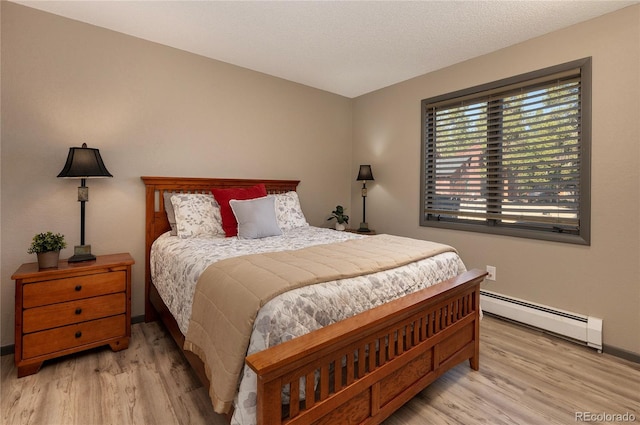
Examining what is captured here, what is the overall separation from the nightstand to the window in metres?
3.01

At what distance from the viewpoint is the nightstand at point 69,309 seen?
190 centimetres

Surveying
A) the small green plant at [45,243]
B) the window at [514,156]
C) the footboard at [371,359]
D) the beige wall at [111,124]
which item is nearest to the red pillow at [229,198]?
the beige wall at [111,124]

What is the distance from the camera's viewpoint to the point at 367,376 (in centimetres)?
134

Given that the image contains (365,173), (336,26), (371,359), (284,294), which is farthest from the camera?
(365,173)

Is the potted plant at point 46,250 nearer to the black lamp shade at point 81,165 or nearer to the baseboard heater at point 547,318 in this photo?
the black lamp shade at point 81,165

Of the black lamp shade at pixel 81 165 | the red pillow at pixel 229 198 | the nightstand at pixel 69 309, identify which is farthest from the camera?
the red pillow at pixel 229 198

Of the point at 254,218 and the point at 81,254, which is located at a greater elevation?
the point at 254,218

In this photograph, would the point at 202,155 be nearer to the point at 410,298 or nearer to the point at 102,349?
the point at 102,349

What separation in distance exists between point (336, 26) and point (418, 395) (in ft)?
8.82

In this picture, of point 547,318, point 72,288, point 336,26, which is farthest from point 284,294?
point 547,318

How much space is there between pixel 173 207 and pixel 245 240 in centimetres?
76

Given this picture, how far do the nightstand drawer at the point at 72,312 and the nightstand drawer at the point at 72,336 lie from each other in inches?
1.4

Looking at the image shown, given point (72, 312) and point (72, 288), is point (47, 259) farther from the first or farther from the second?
point (72, 312)

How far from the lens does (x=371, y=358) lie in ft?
4.57
